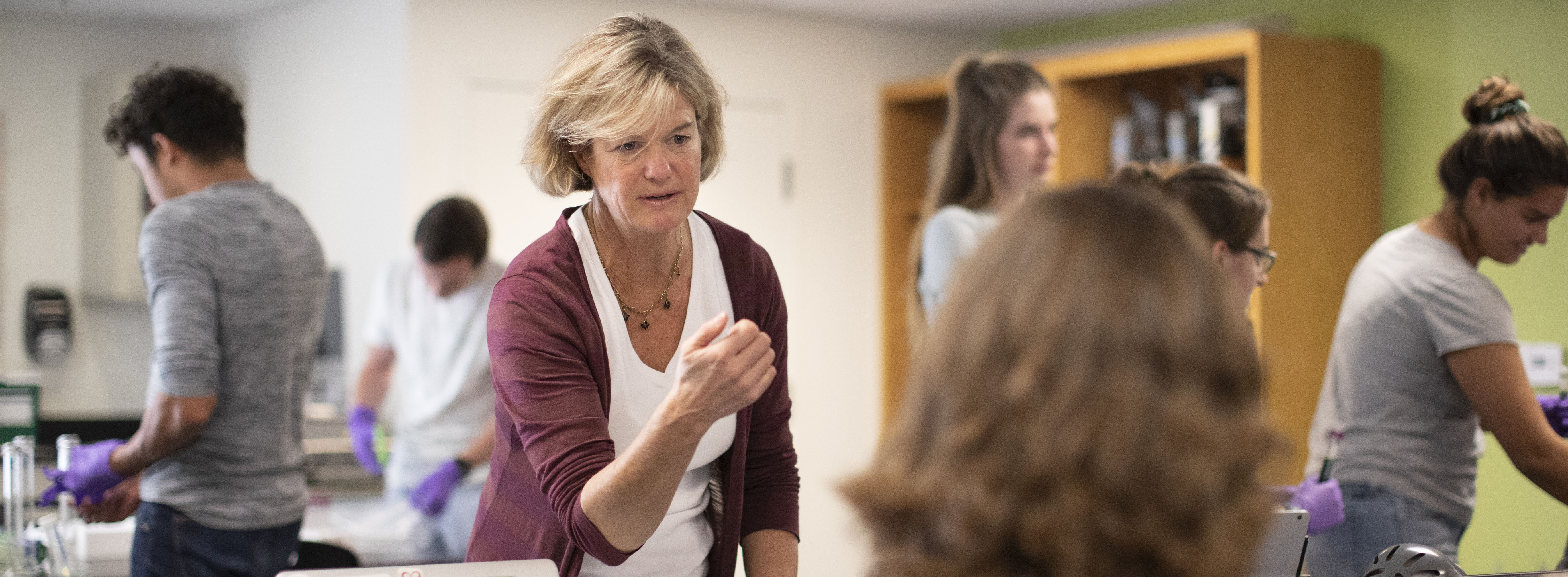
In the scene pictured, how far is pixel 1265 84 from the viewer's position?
311 cm

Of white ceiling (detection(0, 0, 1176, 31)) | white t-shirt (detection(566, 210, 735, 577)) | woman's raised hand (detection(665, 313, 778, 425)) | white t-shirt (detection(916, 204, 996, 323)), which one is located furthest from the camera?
white ceiling (detection(0, 0, 1176, 31))

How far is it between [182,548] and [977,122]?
59.3 inches

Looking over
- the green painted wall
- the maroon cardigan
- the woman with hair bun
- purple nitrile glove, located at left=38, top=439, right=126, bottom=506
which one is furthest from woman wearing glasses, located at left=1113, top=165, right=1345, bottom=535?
purple nitrile glove, located at left=38, top=439, right=126, bottom=506

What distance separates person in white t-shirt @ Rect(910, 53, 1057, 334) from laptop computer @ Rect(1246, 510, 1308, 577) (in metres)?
0.95

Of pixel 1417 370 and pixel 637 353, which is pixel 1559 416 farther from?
pixel 637 353

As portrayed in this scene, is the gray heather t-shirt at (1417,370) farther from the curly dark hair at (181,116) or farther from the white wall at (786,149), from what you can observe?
the white wall at (786,149)

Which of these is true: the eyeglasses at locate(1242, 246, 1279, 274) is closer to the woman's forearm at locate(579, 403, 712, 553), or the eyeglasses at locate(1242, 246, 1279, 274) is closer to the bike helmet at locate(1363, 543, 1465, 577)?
the bike helmet at locate(1363, 543, 1465, 577)

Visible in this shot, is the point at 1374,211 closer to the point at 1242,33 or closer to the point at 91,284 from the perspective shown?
the point at 1242,33

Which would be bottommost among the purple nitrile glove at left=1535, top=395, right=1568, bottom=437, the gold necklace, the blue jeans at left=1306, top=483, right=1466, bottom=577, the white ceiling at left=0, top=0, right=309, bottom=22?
the blue jeans at left=1306, top=483, right=1466, bottom=577

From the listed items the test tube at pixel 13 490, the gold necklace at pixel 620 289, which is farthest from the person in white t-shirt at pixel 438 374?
the gold necklace at pixel 620 289

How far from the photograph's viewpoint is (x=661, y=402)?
1.19 m

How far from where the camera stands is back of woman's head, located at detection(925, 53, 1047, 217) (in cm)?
221

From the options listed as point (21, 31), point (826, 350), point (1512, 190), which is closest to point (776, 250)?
point (826, 350)

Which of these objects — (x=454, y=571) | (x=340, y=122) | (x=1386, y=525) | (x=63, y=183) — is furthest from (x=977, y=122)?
(x=63, y=183)
